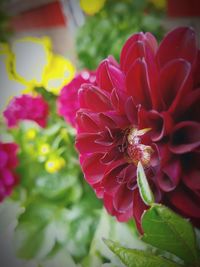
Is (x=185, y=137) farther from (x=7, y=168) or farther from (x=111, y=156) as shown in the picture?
(x=7, y=168)

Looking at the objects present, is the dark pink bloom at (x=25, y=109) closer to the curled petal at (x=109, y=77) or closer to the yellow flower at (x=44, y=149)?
the yellow flower at (x=44, y=149)

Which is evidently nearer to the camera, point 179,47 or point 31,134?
point 179,47

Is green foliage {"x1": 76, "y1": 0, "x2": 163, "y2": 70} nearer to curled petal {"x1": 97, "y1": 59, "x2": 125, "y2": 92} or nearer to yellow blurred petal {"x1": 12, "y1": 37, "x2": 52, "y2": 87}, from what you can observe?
yellow blurred petal {"x1": 12, "y1": 37, "x2": 52, "y2": 87}

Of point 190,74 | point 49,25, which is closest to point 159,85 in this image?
point 190,74

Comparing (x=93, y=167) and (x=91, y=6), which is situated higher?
(x=91, y=6)

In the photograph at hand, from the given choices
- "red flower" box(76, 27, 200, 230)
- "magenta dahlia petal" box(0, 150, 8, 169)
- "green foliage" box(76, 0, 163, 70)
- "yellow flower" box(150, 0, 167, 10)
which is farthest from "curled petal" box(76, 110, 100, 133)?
"yellow flower" box(150, 0, 167, 10)

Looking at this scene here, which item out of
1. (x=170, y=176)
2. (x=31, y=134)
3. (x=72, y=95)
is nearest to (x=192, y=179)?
(x=170, y=176)

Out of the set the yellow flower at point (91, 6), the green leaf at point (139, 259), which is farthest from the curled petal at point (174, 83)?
the yellow flower at point (91, 6)
